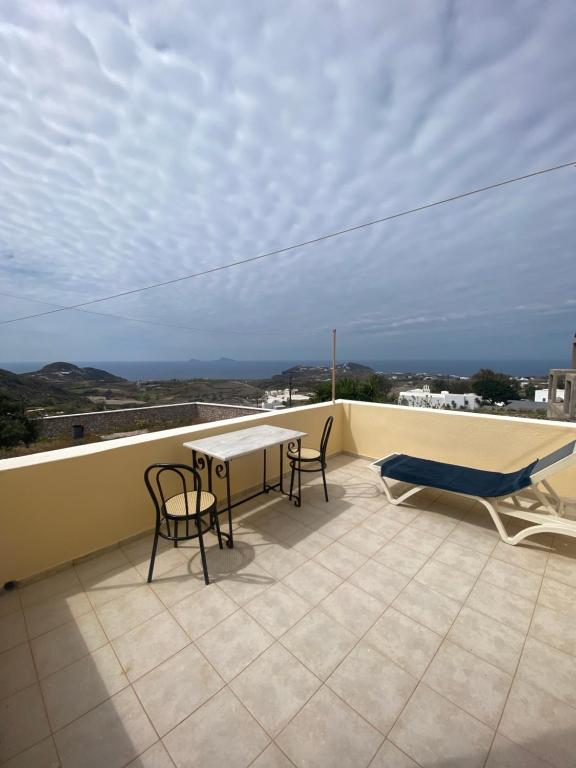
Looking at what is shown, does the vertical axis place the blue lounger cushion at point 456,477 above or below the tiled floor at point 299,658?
above

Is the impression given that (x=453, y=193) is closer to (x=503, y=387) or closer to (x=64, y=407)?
(x=64, y=407)

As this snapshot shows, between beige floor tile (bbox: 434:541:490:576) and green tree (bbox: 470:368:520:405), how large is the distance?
70.7 feet

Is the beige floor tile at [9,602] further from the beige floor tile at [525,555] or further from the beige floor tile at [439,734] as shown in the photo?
the beige floor tile at [525,555]

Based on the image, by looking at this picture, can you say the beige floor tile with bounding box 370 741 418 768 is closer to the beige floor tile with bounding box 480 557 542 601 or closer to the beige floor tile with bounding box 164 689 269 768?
the beige floor tile with bounding box 164 689 269 768

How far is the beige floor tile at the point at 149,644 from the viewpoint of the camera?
144cm

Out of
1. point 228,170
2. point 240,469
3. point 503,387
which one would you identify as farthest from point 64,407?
point 503,387

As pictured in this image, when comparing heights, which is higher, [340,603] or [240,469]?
[240,469]

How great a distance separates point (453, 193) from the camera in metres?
3.71

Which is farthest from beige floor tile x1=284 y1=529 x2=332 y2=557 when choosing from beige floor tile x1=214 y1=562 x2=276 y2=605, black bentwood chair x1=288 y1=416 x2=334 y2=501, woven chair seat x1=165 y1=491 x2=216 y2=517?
woven chair seat x1=165 y1=491 x2=216 y2=517

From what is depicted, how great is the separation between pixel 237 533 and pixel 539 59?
529cm

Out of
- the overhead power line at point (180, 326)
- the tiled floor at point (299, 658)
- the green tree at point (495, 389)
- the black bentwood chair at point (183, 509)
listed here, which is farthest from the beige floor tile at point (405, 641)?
the green tree at point (495, 389)

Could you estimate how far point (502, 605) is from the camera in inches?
70.7

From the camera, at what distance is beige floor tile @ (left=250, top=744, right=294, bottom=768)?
106cm

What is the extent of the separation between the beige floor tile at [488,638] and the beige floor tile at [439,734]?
360 millimetres
